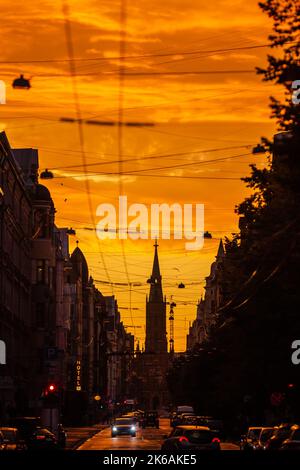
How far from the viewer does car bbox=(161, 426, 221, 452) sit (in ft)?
141

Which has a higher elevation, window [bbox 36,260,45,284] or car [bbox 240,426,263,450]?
window [bbox 36,260,45,284]

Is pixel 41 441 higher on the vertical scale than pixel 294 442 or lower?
higher

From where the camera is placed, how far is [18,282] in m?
96.2

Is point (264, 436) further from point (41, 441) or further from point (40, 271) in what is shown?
point (40, 271)

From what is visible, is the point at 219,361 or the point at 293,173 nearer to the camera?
the point at 293,173

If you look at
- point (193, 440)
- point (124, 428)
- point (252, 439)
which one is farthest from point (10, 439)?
point (124, 428)

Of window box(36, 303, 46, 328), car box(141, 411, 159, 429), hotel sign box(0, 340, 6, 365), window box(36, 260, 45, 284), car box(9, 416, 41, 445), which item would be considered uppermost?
window box(36, 260, 45, 284)

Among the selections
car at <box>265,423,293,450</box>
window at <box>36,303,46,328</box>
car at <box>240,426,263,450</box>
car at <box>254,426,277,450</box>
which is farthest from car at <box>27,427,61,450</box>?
window at <box>36,303,46,328</box>

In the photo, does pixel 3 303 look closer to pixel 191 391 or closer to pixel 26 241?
pixel 26 241

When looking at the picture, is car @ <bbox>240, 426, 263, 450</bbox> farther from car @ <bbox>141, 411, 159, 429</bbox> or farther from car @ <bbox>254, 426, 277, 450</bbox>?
car @ <bbox>141, 411, 159, 429</bbox>

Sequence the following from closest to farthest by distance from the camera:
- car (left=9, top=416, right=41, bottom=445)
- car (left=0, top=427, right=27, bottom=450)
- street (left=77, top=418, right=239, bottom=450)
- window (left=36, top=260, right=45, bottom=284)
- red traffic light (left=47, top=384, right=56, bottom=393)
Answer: car (left=0, top=427, right=27, bottom=450), car (left=9, top=416, right=41, bottom=445), street (left=77, top=418, right=239, bottom=450), red traffic light (left=47, top=384, right=56, bottom=393), window (left=36, top=260, right=45, bottom=284)

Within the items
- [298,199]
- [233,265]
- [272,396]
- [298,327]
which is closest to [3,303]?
[272,396]

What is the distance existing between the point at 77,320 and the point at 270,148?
14837 centimetres

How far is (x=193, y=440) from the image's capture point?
43.6 metres
